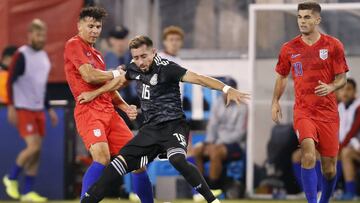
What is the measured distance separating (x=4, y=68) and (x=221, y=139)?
298cm

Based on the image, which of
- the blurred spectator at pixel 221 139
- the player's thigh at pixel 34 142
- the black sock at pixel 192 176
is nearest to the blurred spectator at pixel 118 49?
the blurred spectator at pixel 221 139

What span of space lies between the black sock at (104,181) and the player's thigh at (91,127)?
63 cm

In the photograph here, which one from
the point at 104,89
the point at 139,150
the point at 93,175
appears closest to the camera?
the point at 139,150

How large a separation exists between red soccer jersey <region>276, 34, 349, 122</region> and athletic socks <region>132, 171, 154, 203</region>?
1603 mm

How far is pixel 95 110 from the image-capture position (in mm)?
10570

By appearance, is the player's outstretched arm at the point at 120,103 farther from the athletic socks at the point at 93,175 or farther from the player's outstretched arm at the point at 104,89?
the athletic socks at the point at 93,175

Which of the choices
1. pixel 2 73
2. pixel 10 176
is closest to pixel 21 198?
pixel 10 176

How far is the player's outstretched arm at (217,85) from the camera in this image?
9508mm

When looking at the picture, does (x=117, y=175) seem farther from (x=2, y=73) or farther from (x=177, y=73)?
(x=2, y=73)

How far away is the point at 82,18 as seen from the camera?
10.6 metres

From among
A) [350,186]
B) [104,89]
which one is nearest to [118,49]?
[350,186]

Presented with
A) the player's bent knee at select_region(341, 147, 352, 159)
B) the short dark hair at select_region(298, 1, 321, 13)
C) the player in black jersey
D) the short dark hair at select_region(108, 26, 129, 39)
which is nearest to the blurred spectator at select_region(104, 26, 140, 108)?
the short dark hair at select_region(108, 26, 129, 39)

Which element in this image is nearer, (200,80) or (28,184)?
(200,80)

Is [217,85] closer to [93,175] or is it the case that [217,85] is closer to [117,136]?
[117,136]
